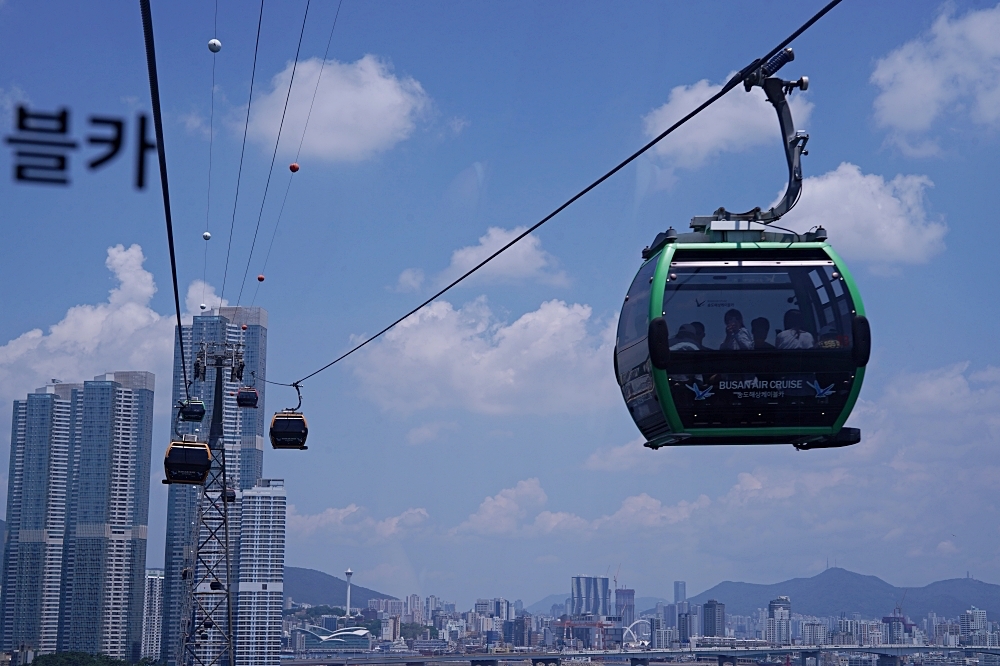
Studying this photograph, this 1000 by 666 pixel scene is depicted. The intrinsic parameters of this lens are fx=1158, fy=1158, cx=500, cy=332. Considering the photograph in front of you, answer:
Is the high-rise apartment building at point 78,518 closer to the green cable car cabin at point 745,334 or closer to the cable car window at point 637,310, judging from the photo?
the cable car window at point 637,310

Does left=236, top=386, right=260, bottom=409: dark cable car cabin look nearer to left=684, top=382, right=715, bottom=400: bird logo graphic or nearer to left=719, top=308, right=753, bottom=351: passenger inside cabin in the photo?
left=684, top=382, right=715, bottom=400: bird logo graphic

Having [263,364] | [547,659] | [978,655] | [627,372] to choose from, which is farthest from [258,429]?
[978,655]

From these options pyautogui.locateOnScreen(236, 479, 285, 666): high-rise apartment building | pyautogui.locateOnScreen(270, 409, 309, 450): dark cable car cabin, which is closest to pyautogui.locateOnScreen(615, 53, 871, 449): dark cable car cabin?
pyautogui.locateOnScreen(270, 409, 309, 450): dark cable car cabin

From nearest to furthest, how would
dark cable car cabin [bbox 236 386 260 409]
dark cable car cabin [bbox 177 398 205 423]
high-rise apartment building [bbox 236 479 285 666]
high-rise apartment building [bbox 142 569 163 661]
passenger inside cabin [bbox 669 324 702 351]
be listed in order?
passenger inside cabin [bbox 669 324 702 351], dark cable car cabin [bbox 177 398 205 423], dark cable car cabin [bbox 236 386 260 409], high-rise apartment building [bbox 236 479 285 666], high-rise apartment building [bbox 142 569 163 661]

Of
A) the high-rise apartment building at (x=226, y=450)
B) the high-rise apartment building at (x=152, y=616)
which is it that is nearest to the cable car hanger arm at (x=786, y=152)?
the high-rise apartment building at (x=226, y=450)

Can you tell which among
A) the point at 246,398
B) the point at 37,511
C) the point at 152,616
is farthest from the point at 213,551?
the point at 152,616

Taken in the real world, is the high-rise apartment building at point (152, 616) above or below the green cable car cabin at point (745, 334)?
below
